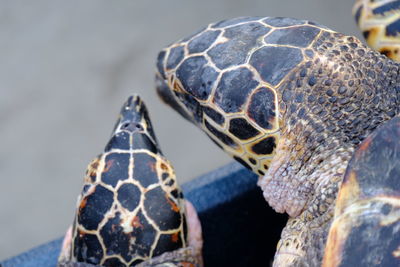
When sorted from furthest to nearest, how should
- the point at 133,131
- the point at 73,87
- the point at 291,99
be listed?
the point at 73,87
the point at 133,131
the point at 291,99

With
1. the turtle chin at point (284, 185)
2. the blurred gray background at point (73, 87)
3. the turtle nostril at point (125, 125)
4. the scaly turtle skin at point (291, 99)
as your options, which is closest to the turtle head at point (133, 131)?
the turtle nostril at point (125, 125)

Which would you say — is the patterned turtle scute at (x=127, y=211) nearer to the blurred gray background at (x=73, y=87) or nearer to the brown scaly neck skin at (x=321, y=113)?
the brown scaly neck skin at (x=321, y=113)

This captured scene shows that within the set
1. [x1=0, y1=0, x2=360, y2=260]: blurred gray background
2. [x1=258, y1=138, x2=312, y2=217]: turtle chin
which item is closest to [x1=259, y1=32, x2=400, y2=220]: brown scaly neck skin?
[x1=258, y1=138, x2=312, y2=217]: turtle chin

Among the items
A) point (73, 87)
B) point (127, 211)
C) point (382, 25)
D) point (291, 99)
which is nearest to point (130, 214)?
point (127, 211)

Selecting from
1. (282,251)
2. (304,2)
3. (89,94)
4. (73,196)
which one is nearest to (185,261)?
(282,251)

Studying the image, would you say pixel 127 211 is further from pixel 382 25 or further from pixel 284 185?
pixel 382 25

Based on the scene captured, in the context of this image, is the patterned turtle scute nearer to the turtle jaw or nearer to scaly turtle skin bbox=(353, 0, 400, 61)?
the turtle jaw
